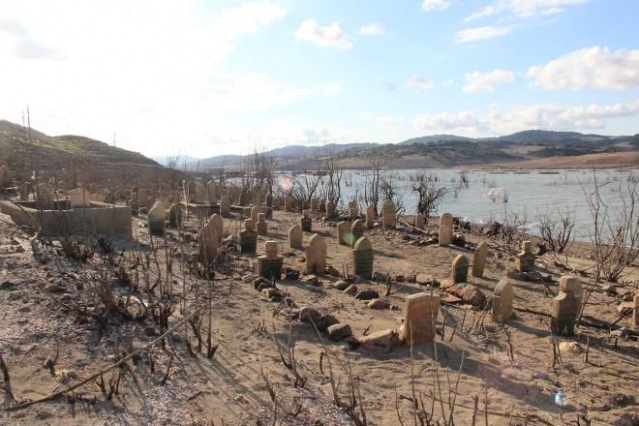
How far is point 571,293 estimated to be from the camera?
5.71 metres

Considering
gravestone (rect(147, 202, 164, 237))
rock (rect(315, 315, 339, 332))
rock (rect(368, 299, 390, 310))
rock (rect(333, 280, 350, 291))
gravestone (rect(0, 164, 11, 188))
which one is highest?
gravestone (rect(0, 164, 11, 188))

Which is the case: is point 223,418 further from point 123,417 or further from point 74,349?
point 74,349

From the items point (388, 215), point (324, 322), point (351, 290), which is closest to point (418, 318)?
point (324, 322)

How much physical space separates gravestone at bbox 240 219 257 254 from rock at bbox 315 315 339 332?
4.39 metres

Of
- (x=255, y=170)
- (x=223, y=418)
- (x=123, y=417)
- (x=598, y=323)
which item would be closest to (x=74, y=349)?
(x=123, y=417)

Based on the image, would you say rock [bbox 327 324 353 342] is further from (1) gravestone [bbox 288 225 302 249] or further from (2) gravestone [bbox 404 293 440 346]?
(1) gravestone [bbox 288 225 302 249]

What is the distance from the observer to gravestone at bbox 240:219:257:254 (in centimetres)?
966

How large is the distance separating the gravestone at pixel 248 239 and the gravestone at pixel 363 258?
2.41m

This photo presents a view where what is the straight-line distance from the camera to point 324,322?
5.48m

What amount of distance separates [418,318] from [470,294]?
1.92 metres

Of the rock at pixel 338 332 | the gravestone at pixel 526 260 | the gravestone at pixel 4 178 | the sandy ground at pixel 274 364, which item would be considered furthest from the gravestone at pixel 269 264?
the gravestone at pixel 4 178

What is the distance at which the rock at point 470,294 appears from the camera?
665 centimetres

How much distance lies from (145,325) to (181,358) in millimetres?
736

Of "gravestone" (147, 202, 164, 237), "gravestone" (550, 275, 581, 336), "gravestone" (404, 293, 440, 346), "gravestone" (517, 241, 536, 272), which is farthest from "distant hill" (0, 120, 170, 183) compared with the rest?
"gravestone" (550, 275, 581, 336)
